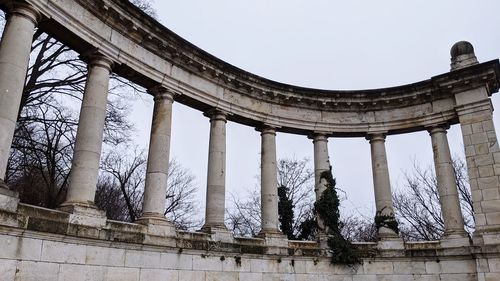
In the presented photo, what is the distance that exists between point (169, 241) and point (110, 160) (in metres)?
39.5

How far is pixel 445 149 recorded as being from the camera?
31.9 meters

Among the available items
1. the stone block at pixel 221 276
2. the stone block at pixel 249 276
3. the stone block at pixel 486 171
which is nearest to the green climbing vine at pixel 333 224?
the stone block at pixel 249 276

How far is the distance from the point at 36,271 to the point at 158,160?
389 inches

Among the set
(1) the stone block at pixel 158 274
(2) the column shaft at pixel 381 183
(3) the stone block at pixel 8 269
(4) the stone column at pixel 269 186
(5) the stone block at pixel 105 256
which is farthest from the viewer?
(2) the column shaft at pixel 381 183

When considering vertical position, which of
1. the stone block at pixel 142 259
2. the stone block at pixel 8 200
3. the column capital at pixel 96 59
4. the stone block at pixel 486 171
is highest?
the column capital at pixel 96 59

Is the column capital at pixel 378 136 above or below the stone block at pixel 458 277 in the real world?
above

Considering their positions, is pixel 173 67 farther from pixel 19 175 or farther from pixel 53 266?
pixel 19 175

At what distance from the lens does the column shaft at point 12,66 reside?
56.2 feet

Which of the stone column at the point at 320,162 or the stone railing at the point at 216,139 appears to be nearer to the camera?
the stone railing at the point at 216,139

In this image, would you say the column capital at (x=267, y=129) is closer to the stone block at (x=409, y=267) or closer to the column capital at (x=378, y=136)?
the column capital at (x=378, y=136)

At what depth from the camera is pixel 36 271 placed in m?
16.8

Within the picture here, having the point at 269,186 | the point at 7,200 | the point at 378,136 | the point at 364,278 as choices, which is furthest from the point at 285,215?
the point at 7,200

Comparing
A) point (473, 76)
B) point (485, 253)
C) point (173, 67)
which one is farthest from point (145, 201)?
point (473, 76)

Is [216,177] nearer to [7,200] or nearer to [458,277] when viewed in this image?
[7,200]
